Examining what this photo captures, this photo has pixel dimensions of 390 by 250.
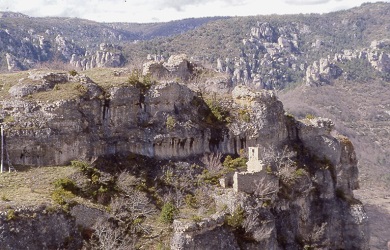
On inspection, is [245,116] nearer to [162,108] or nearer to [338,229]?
[162,108]

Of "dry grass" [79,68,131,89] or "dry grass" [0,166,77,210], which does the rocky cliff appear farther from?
"dry grass" [0,166,77,210]

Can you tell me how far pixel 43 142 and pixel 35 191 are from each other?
4.52 metres

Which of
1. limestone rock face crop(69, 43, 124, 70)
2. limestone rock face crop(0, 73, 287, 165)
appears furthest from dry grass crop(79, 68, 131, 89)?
limestone rock face crop(69, 43, 124, 70)

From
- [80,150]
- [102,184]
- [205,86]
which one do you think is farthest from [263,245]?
[205,86]

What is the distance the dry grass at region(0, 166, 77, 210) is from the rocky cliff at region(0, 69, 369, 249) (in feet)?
3.96

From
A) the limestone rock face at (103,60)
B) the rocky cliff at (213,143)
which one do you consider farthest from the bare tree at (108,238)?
the limestone rock face at (103,60)

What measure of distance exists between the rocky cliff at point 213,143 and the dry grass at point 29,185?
1208mm

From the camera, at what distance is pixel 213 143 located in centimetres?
4497

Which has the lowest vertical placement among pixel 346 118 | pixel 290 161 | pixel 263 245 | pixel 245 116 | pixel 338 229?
pixel 346 118

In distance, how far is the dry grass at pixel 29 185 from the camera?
32.2 metres

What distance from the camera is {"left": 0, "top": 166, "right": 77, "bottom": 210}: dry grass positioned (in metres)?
32.2

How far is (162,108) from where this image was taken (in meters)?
43.2

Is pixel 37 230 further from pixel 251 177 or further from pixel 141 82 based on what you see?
pixel 141 82

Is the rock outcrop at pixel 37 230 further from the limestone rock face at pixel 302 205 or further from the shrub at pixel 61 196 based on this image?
the limestone rock face at pixel 302 205
